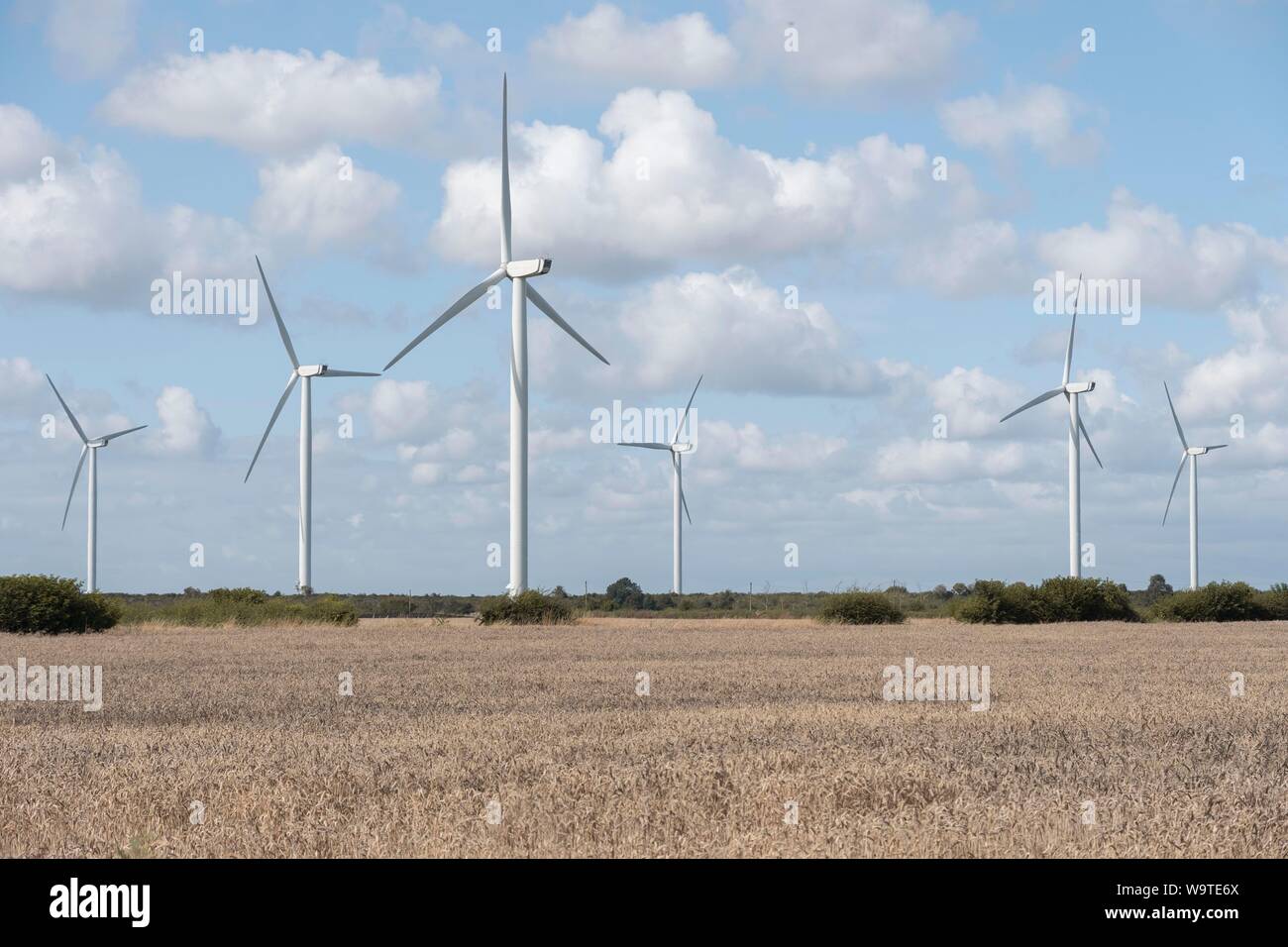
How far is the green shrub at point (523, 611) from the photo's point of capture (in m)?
60.2

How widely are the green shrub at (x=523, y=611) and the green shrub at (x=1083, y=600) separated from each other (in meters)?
23.3

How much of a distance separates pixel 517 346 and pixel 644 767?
156 feet

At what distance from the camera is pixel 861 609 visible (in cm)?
6412

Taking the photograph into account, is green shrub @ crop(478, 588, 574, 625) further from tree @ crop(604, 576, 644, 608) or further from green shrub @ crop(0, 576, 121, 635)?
tree @ crop(604, 576, 644, 608)

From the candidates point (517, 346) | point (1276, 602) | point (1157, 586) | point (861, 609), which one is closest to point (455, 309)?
point (517, 346)

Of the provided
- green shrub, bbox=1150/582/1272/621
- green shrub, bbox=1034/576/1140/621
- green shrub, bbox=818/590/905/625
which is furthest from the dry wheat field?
green shrub, bbox=1150/582/1272/621

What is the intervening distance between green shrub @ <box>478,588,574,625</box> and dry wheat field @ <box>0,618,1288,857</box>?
32.7 meters

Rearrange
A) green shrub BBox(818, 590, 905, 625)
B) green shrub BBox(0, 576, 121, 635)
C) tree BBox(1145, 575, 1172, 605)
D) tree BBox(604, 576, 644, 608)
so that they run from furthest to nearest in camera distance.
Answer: tree BBox(1145, 575, 1172, 605)
tree BBox(604, 576, 644, 608)
green shrub BBox(818, 590, 905, 625)
green shrub BBox(0, 576, 121, 635)

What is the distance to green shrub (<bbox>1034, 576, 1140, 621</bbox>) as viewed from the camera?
218 feet

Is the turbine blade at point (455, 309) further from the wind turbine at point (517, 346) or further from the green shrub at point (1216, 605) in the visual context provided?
the green shrub at point (1216, 605)

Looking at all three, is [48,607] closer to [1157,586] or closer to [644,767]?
[644,767]

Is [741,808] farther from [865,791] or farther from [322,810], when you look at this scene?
[322,810]
